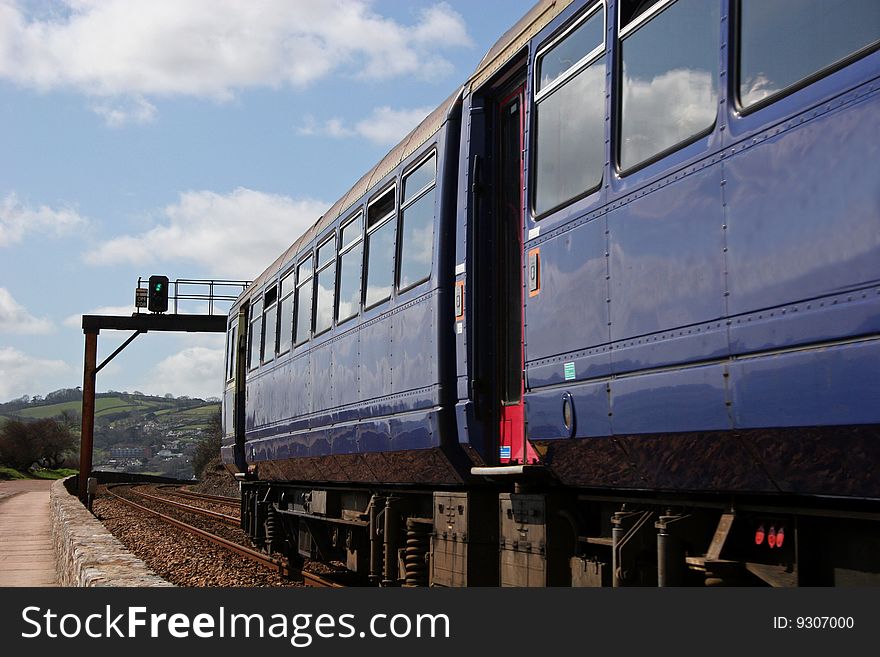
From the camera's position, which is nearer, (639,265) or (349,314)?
(639,265)

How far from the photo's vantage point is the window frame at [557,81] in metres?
5.64

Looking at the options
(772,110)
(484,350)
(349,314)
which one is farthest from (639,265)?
(349,314)

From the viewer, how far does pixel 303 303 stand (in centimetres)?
1222

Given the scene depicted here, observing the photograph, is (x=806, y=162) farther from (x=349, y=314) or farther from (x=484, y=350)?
(x=349, y=314)

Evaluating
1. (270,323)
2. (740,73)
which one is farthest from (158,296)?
(740,73)

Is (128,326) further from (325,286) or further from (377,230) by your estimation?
(377,230)

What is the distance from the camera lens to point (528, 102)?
6.58 m

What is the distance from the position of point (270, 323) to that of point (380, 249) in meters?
5.21

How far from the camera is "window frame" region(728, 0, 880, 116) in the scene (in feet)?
12.8

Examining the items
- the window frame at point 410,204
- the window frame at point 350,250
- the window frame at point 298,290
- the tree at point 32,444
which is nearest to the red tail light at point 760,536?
the window frame at point 410,204

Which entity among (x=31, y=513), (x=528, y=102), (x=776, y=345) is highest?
(x=528, y=102)

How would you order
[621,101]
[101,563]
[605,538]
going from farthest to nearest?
[101,563] < [605,538] < [621,101]
